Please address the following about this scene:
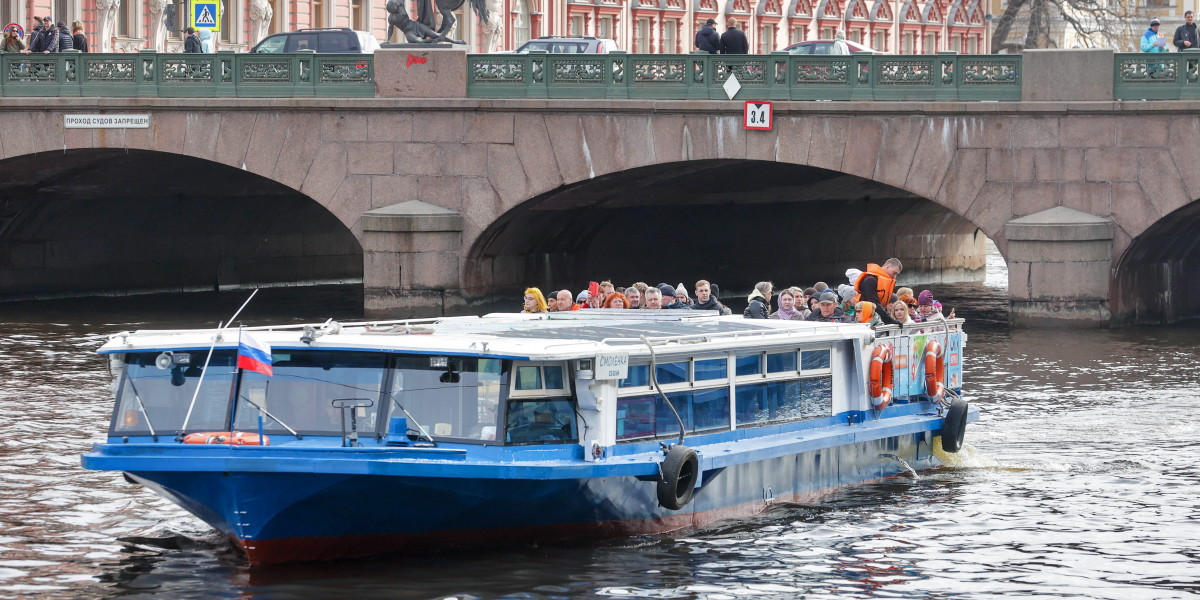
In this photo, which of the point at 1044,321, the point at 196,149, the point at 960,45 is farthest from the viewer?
the point at 960,45

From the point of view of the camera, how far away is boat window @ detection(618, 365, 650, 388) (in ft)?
51.1

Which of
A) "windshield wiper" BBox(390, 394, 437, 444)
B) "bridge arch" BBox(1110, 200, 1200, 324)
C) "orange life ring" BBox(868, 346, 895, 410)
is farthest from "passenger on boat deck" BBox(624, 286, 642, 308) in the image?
"bridge arch" BBox(1110, 200, 1200, 324)

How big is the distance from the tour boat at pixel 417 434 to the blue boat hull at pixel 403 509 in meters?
0.01

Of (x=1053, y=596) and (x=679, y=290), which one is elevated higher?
(x=679, y=290)

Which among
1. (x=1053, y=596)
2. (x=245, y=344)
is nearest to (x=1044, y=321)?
(x=1053, y=596)

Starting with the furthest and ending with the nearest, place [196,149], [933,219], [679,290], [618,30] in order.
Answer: [618,30] → [933,219] → [196,149] → [679,290]

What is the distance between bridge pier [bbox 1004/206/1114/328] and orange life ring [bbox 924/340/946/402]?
35.0 feet

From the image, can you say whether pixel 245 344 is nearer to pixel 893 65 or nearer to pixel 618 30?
pixel 893 65

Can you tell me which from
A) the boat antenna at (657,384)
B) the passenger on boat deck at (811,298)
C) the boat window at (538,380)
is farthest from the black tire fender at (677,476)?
the passenger on boat deck at (811,298)

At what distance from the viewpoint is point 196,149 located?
3316cm

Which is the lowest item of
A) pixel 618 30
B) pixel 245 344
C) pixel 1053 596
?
pixel 1053 596

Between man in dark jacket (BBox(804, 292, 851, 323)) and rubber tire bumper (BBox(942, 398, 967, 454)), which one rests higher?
man in dark jacket (BBox(804, 292, 851, 323))

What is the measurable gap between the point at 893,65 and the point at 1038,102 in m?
2.20

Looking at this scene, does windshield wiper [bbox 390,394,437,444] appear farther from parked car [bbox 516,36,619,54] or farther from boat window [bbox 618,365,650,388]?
parked car [bbox 516,36,619,54]
